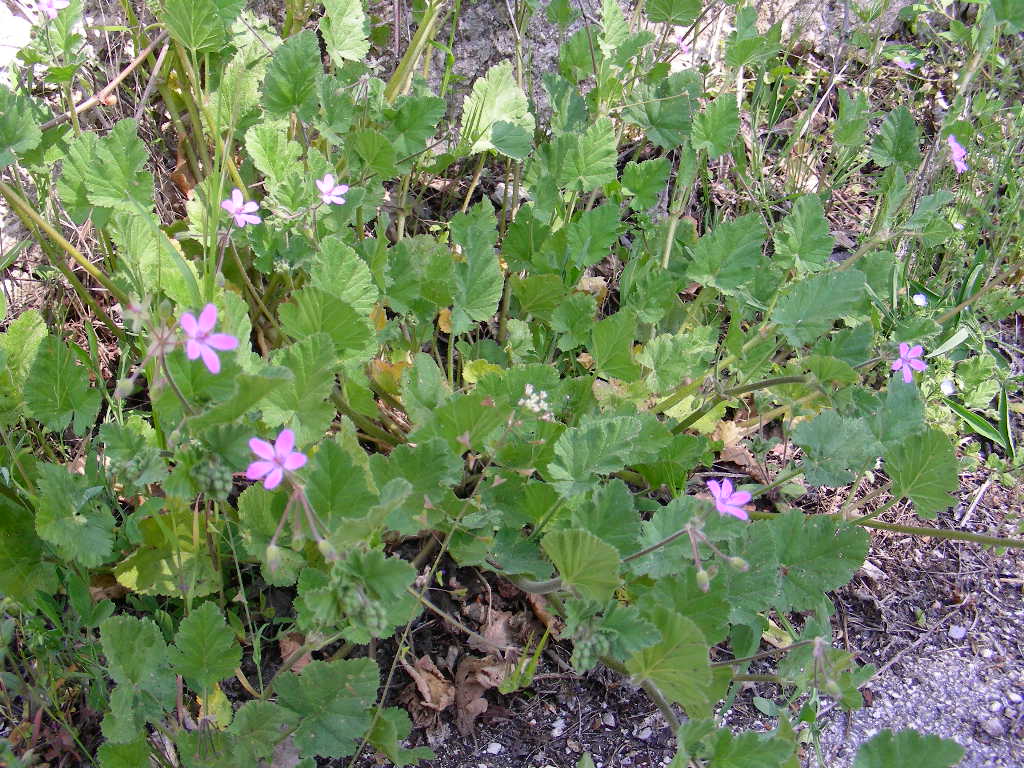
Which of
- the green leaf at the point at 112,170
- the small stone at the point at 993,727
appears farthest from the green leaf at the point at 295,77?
the small stone at the point at 993,727

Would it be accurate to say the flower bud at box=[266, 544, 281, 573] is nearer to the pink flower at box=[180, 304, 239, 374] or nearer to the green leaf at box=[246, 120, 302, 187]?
the pink flower at box=[180, 304, 239, 374]

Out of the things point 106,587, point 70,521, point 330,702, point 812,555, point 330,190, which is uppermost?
point 330,190

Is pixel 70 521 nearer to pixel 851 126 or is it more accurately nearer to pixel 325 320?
pixel 325 320

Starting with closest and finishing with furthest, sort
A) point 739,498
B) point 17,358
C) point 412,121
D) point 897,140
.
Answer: point 739,498 < point 17,358 < point 412,121 < point 897,140

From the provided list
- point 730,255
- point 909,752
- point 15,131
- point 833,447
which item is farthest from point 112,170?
point 909,752

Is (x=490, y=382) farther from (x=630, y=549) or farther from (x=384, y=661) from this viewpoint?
(x=384, y=661)

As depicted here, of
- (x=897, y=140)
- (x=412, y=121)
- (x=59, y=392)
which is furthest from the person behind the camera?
(x=897, y=140)

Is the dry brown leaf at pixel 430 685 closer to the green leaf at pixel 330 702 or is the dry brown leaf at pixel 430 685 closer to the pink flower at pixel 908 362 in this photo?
the green leaf at pixel 330 702
